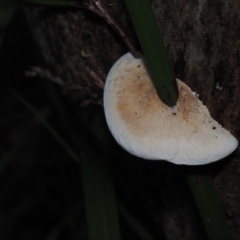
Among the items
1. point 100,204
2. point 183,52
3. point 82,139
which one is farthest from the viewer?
point 82,139

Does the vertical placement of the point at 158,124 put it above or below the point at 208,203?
above

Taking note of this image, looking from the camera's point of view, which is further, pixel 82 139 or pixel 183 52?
pixel 82 139

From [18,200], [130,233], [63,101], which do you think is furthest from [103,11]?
[18,200]

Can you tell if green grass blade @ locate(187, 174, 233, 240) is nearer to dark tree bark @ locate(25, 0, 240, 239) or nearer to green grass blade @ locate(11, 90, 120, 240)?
dark tree bark @ locate(25, 0, 240, 239)

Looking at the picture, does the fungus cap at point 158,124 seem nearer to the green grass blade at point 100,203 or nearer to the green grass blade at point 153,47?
the green grass blade at point 153,47

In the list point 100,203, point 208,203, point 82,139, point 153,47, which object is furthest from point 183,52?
point 82,139

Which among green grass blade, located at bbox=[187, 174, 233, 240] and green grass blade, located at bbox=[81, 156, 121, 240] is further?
green grass blade, located at bbox=[81, 156, 121, 240]

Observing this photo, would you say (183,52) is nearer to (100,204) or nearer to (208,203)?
(208,203)

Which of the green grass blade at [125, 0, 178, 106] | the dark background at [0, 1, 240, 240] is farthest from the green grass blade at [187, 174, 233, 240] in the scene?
the green grass blade at [125, 0, 178, 106]
